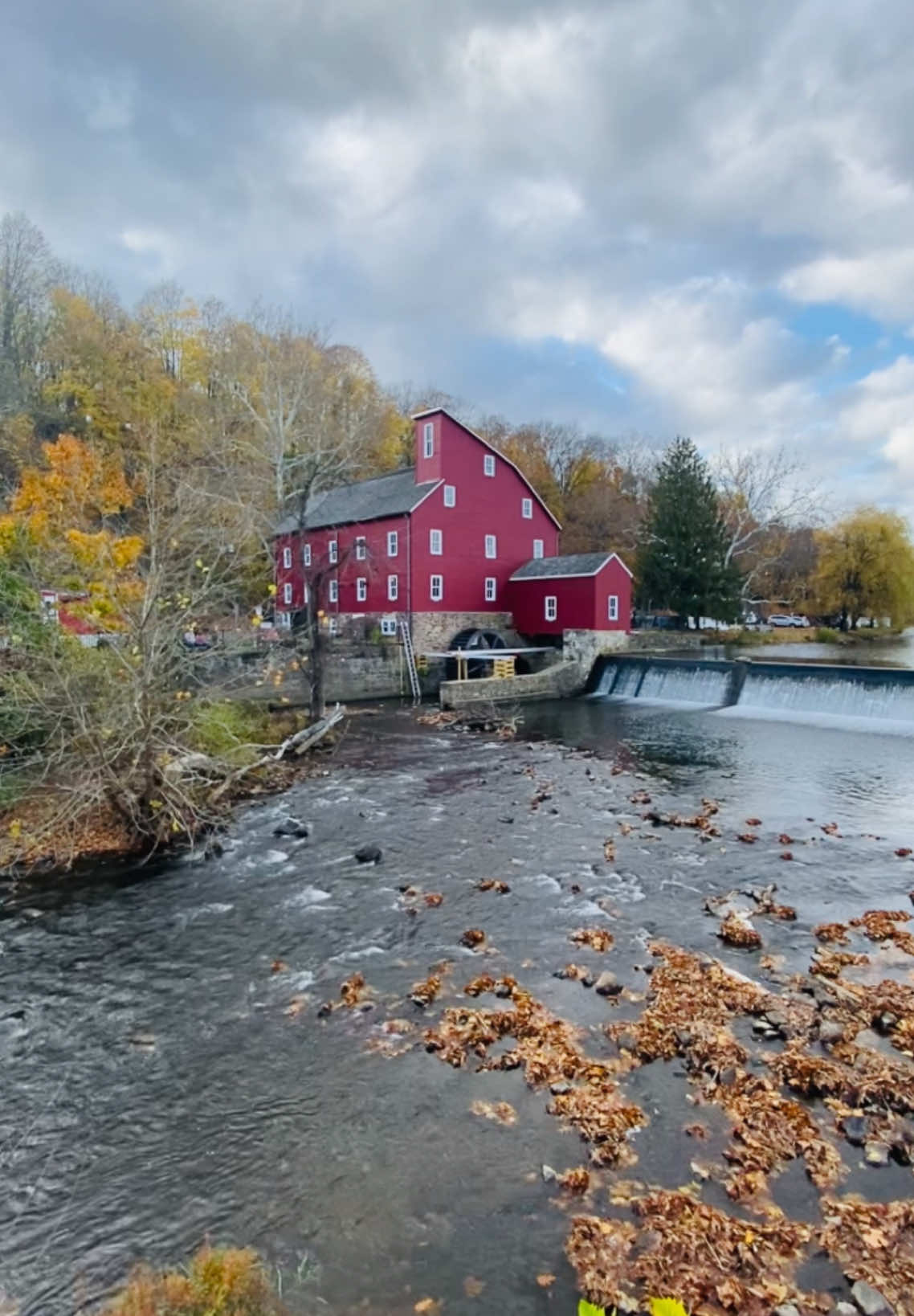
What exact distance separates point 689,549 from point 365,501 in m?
16.4

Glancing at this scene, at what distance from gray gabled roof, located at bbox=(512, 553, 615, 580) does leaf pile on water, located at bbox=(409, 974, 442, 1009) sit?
2264 cm

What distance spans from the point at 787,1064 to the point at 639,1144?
1433mm

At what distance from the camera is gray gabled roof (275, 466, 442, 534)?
2945 cm

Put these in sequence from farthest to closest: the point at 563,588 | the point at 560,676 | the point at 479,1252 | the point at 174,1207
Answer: the point at 563,588 → the point at 560,676 → the point at 174,1207 → the point at 479,1252

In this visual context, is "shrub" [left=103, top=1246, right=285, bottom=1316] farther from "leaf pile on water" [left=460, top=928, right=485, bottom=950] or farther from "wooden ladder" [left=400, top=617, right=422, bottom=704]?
"wooden ladder" [left=400, top=617, right=422, bottom=704]

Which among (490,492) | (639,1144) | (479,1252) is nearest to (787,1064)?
(639,1144)

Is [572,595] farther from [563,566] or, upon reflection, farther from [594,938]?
[594,938]

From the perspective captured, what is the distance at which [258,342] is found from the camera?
36.4m

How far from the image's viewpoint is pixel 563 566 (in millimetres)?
29359

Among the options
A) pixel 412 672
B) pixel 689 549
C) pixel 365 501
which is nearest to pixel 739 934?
pixel 412 672

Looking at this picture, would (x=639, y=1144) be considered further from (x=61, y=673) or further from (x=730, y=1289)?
(x=61, y=673)

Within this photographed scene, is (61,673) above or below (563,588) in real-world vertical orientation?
below

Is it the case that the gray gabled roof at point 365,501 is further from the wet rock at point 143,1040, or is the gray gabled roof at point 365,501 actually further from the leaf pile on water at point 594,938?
the wet rock at point 143,1040

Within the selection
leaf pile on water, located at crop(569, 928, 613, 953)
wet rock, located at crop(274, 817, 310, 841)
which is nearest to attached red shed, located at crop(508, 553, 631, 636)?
wet rock, located at crop(274, 817, 310, 841)
